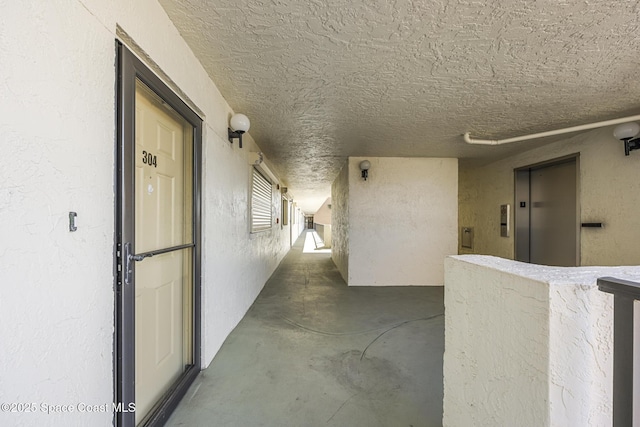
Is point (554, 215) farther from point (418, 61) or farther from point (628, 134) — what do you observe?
point (418, 61)

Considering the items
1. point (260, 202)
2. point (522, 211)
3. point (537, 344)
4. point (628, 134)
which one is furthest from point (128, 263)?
point (522, 211)

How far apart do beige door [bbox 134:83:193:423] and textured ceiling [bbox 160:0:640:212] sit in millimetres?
557

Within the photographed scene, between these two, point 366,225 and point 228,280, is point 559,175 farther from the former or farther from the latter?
point 228,280

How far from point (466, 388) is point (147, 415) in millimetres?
1669

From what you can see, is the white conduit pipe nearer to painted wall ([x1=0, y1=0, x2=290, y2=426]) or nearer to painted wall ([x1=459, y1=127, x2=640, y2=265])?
painted wall ([x1=459, y1=127, x2=640, y2=265])

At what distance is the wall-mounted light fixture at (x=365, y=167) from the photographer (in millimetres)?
4227

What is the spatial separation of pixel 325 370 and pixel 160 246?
4.93 feet

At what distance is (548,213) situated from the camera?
13.0 feet

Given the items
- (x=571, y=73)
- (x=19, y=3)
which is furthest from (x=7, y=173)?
(x=571, y=73)

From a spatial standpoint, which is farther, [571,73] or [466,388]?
[571,73]

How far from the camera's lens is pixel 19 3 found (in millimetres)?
682

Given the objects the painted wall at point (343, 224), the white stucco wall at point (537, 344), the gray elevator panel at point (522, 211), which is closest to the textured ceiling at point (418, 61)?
the white stucco wall at point (537, 344)

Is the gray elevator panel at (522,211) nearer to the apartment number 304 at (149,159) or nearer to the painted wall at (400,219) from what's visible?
the painted wall at (400,219)

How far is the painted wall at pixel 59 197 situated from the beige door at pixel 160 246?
0.34 metres
